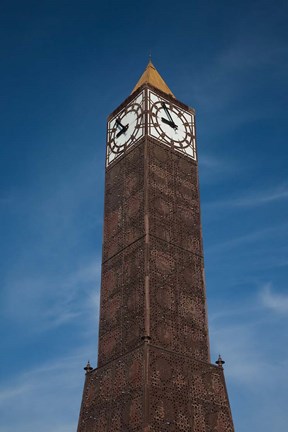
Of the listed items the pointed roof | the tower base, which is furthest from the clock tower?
the pointed roof

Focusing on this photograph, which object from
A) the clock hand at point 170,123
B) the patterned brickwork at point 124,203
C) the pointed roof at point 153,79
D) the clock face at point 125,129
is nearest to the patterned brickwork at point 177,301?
the patterned brickwork at point 124,203

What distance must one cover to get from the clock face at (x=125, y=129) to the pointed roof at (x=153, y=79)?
184 centimetres

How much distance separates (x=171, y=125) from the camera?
27469 millimetres

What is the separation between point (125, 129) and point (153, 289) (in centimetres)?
950

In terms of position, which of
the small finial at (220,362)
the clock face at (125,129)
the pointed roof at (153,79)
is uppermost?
the pointed roof at (153,79)

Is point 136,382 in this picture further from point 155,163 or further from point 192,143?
point 192,143

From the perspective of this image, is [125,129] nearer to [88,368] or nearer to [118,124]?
[118,124]

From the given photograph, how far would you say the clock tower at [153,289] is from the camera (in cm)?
1944

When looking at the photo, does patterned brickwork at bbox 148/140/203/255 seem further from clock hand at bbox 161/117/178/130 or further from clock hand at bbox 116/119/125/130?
clock hand at bbox 116/119/125/130

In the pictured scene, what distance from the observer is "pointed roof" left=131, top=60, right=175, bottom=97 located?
96.0 ft

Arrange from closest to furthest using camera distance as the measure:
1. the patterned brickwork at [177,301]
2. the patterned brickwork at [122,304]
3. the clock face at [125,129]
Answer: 1. the patterned brickwork at [177,301]
2. the patterned brickwork at [122,304]
3. the clock face at [125,129]

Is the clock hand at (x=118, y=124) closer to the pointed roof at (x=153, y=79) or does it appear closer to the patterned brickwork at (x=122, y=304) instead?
the pointed roof at (x=153, y=79)

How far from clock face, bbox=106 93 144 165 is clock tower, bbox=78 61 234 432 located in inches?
2.5

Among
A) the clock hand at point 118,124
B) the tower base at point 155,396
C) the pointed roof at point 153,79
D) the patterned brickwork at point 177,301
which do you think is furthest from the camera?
the pointed roof at point 153,79
